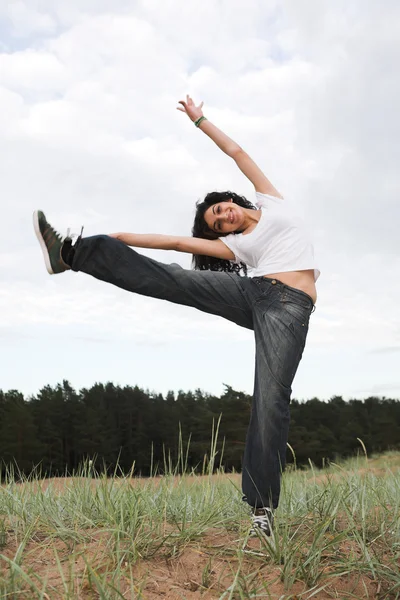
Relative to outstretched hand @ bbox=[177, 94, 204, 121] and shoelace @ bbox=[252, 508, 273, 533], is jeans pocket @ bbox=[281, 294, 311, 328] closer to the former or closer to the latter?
shoelace @ bbox=[252, 508, 273, 533]

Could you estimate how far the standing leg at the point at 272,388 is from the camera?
3211mm

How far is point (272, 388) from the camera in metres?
3.21

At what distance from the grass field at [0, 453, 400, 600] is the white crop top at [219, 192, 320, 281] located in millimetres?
1397

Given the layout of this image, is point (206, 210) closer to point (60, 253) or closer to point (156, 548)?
point (60, 253)

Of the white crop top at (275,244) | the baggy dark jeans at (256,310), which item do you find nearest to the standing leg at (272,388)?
the baggy dark jeans at (256,310)

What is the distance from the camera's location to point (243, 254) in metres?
3.58

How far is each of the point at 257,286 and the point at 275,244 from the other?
308 mm

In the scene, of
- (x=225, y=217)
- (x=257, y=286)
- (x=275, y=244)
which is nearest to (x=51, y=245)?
(x=225, y=217)

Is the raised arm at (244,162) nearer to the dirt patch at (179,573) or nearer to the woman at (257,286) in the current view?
the woman at (257,286)

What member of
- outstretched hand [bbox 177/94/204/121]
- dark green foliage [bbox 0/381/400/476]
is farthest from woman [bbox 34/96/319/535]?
dark green foliage [bbox 0/381/400/476]

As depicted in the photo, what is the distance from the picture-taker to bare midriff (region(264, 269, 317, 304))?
3344mm

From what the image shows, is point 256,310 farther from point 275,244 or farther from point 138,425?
point 138,425

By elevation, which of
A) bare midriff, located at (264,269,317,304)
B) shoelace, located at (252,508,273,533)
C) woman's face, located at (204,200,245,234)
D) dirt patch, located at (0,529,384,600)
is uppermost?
woman's face, located at (204,200,245,234)

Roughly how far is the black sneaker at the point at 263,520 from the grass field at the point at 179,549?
0.06m
